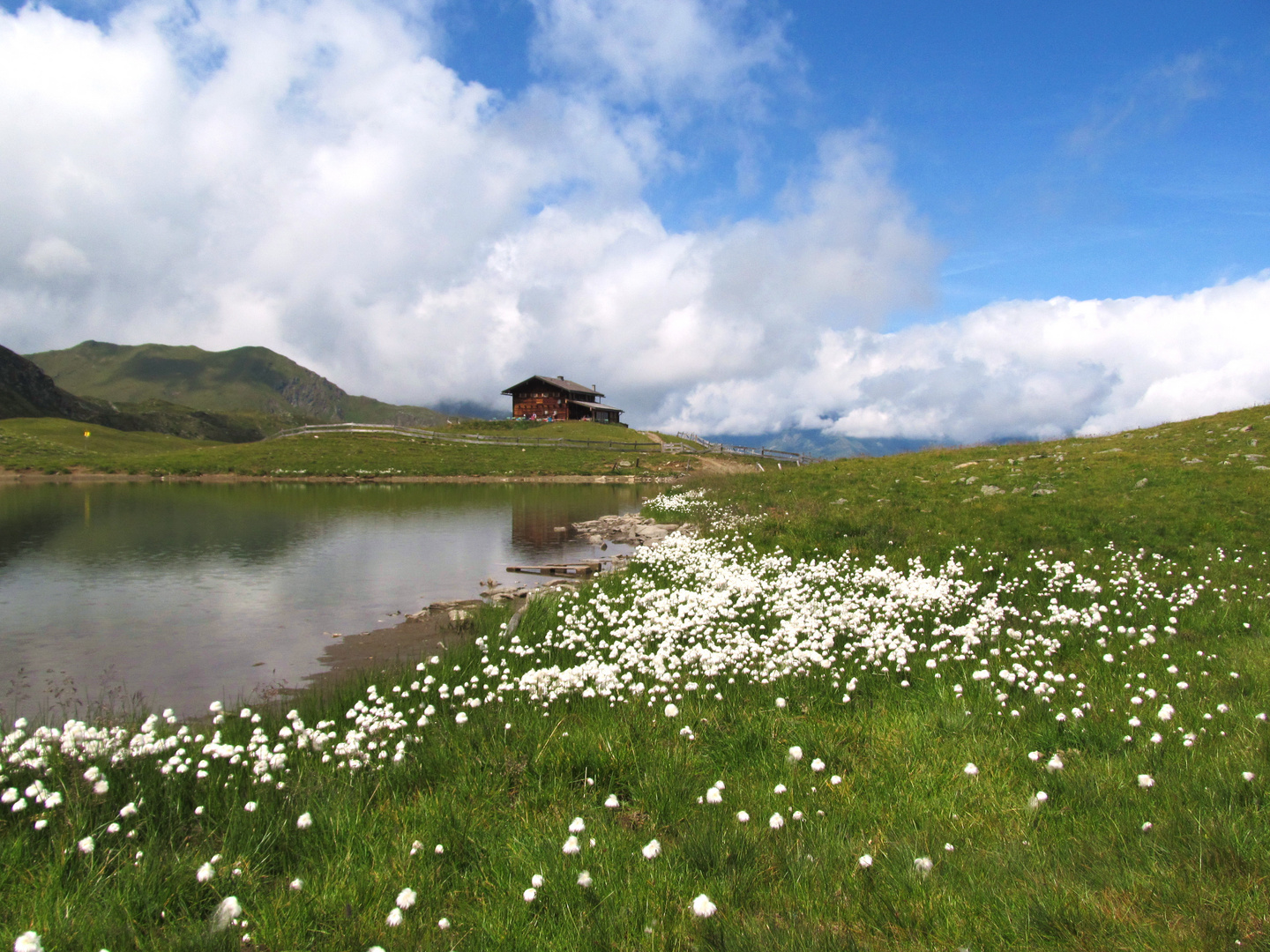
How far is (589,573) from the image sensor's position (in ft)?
70.1

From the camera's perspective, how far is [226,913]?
14.3 ft

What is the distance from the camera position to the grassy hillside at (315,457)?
212 feet

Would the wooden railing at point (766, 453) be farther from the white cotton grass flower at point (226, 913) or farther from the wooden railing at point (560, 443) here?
the white cotton grass flower at point (226, 913)

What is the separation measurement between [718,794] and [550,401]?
122310mm

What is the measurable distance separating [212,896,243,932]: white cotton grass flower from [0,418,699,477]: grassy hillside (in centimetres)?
6504

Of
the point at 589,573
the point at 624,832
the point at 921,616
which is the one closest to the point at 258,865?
the point at 624,832

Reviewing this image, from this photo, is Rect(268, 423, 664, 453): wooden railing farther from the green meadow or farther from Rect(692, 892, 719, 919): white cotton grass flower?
Rect(692, 892, 719, 919): white cotton grass flower

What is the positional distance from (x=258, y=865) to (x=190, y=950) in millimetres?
985

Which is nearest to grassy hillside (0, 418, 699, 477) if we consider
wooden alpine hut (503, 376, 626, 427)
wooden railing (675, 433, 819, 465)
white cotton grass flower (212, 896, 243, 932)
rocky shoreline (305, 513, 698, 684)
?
wooden railing (675, 433, 819, 465)

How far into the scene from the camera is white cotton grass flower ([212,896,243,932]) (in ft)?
14.2

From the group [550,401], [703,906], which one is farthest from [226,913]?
[550,401]

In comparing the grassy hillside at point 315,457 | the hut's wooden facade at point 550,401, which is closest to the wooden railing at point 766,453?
the grassy hillside at point 315,457

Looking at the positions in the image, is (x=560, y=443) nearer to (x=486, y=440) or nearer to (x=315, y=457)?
(x=486, y=440)

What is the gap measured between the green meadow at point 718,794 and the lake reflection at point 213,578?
3190 mm
